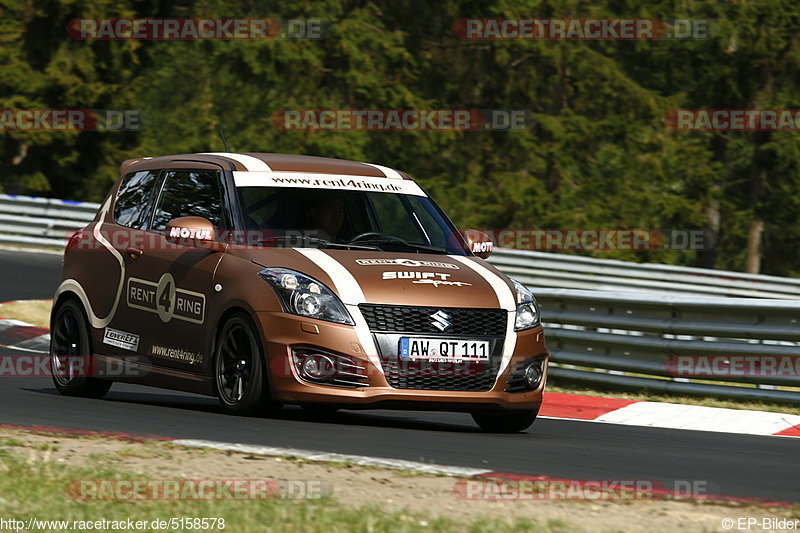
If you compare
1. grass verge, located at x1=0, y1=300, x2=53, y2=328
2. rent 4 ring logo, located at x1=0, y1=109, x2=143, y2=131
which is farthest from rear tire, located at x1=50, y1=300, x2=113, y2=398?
rent 4 ring logo, located at x1=0, y1=109, x2=143, y2=131

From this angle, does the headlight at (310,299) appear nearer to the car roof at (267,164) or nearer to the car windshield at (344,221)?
the car windshield at (344,221)

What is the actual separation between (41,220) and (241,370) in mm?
17892

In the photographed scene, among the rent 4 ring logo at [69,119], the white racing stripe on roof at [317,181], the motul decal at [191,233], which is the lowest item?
the motul decal at [191,233]

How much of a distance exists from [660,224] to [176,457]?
30166 millimetres

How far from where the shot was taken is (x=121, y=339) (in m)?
9.88

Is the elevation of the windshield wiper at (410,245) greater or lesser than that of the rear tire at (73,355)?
greater

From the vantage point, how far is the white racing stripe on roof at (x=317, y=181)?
30.8ft

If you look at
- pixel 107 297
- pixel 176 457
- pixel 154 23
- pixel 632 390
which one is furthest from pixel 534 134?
Result: pixel 176 457

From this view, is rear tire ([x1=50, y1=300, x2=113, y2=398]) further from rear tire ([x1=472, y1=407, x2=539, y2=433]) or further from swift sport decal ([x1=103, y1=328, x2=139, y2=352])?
rear tire ([x1=472, y1=407, x2=539, y2=433])

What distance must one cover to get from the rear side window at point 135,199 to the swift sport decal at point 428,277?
7.47 feet

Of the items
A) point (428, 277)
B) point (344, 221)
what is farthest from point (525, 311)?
point (344, 221)

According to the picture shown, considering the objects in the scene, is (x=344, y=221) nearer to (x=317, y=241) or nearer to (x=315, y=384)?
(x=317, y=241)

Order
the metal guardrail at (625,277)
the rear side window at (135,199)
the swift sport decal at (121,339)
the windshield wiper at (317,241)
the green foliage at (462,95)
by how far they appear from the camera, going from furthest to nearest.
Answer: the green foliage at (462,95) < the metal guardrail at (625,277) < the rear side window at (135,199) < the swift sport decal at (121,339) < the windshield wiper at (317,241)

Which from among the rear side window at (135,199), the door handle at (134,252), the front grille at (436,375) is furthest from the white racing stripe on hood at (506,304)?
the rear side window at (135,199)
